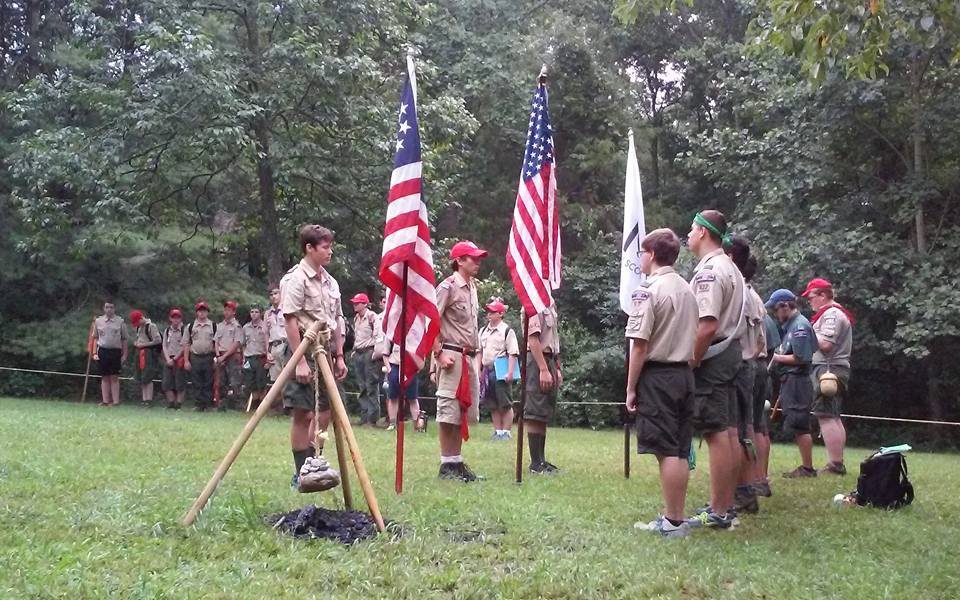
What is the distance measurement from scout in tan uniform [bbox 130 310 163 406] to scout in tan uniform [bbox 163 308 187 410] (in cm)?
28

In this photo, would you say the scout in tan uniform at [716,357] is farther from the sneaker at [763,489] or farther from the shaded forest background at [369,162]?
the shaded forest background at [369,162]

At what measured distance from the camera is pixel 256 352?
18.4 meters

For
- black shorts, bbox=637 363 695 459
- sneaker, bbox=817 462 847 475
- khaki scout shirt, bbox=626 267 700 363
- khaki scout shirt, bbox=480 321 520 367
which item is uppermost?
khaki scout shirt, bbox=480 321 520 367

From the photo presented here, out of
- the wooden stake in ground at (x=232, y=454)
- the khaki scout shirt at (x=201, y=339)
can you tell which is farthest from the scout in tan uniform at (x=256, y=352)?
the wooden stake in ground at (x=232, y=454)

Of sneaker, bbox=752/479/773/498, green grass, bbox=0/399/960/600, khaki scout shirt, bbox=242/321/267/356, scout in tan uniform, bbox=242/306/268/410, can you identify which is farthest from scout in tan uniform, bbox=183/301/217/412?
sneaker, bbox=752/479/773/498

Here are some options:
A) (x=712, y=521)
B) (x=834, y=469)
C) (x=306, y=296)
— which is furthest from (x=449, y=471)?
(x=834, y=469)

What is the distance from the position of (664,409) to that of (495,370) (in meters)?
9.23

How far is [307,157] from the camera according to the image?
1995 centimetres

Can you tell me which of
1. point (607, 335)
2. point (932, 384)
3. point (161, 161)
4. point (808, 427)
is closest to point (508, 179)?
point (607, 335)

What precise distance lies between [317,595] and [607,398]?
1814 centimetres

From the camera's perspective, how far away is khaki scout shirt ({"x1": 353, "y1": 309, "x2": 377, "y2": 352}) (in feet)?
54.1

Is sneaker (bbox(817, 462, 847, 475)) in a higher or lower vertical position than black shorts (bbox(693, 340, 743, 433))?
lower

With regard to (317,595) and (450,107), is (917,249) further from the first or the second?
(317,595)

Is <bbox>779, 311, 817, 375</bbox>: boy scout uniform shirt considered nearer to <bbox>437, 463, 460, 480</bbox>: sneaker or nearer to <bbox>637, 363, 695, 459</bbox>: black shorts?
<bbox>437, 463, 460, 480</bbox>: sneaker
